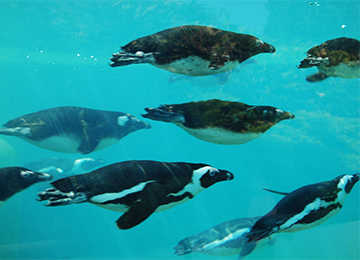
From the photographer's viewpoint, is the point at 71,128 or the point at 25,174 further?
the point at 71,128

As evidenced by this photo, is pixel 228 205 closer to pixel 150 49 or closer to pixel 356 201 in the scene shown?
pixel 356 201

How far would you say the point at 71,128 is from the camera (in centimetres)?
245

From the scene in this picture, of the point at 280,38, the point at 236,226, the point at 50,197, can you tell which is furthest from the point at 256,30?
the point at 50,197

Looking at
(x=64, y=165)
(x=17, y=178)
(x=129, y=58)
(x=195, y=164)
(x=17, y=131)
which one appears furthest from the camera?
(x=64, y=165)

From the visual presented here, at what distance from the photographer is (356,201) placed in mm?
6398

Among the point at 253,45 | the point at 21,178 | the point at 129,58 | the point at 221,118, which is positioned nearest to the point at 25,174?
the point at 21,178

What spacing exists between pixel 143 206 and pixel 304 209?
40.1 inches

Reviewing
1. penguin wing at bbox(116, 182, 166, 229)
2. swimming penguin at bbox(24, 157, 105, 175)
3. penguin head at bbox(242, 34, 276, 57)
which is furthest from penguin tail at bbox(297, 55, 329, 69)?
swimming penguin at bbox(24, 157, 105, 175)

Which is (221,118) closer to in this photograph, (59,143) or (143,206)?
(143,206)

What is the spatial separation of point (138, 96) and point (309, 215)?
7.90 metres

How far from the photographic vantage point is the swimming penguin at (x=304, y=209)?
4.86ft

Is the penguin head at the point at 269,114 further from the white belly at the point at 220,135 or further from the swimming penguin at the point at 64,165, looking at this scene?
the swimming penguin at the point at 64,165

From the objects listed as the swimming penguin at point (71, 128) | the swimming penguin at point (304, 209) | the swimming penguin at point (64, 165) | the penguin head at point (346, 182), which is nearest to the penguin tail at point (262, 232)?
the swimming penguin at point (304, 209)

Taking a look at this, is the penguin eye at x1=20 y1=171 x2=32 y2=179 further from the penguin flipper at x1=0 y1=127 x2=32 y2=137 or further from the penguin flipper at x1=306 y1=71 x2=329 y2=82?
the penguin flipper at x1=306 y1=71 x2=329 y2=82
